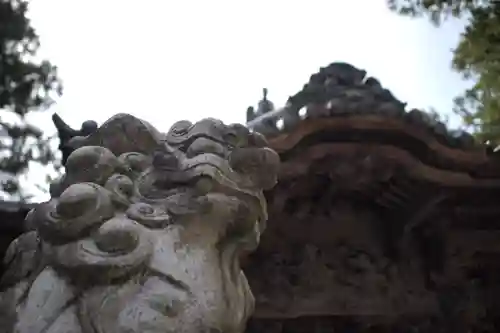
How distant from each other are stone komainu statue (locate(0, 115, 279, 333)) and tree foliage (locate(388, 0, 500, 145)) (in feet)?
13.4

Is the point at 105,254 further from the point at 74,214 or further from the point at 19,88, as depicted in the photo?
the point at 19,88

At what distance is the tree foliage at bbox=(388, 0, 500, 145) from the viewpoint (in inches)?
229

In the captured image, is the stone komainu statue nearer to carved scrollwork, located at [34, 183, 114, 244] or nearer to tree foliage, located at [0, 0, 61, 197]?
carved scrollwork, located at [34, 183, 114, 244]

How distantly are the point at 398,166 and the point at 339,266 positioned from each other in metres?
0.50

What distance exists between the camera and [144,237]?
1.46 m

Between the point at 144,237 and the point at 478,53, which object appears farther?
the point at 478,53

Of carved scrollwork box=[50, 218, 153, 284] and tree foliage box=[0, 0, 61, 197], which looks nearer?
carved scrollwork box=[50, 218, 153, 284]

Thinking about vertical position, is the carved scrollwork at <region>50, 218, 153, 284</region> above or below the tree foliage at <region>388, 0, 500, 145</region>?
below

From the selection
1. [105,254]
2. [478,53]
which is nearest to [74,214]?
[105,254]

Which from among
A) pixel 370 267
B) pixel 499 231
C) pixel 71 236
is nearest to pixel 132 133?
pixel 71 236

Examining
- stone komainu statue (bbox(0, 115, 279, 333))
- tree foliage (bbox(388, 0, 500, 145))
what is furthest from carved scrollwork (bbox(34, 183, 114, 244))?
tree foliage (bbox(388, 0, 500, 145))

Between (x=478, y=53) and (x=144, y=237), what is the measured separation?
499cm

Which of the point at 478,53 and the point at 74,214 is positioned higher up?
the point at 478,53

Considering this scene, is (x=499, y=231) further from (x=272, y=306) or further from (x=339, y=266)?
(x=272, y=306)
